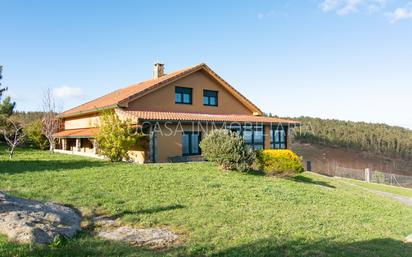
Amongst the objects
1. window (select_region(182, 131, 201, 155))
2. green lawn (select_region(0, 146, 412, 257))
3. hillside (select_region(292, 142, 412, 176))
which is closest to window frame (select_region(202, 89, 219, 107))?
window (select_region(182, 131, 201, 155))

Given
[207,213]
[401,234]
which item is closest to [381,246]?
[401,234]

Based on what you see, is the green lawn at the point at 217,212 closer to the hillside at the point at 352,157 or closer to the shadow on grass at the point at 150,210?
the shadow on grass at the point at 150,210

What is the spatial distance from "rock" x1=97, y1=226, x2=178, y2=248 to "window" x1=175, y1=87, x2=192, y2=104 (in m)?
18.6

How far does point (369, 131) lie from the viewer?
2435 inches

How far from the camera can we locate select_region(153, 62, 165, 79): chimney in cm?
3012

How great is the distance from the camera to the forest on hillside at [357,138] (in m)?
56.9

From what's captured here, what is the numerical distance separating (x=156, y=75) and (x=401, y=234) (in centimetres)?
2440

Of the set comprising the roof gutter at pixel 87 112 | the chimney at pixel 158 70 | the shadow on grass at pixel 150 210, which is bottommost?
the shadow on grass at pixel 150 210

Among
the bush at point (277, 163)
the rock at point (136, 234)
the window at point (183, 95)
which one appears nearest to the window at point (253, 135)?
the window at point (183, 95)

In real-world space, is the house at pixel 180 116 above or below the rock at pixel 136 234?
above

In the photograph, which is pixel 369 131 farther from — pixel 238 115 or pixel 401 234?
pixel 401 234

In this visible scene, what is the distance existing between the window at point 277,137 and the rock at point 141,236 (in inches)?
879

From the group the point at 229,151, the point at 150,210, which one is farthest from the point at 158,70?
the point at 150,210

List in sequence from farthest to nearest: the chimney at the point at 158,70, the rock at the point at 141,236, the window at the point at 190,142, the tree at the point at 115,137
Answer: the chimney at the point at 158,70 < the window at the point at 190,142 < the tree at the point at 115,137 < the rock at the point at 141,236
